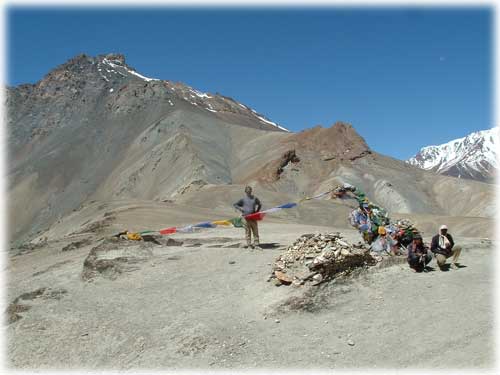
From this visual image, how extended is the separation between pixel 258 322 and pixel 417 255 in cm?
304

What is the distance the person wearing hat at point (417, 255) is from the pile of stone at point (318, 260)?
60cm

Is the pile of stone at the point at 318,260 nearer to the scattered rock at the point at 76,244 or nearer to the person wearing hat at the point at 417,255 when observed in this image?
the person wearing hat at the point at 417,255

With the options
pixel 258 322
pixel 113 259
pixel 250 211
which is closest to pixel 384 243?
pixel 258 322

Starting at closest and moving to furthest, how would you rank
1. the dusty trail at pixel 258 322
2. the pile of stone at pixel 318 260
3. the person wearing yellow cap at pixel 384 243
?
1. the dusty trail at pixel 258 322
2. the pile of stone at pixel 318 260
3. the person wearing yellow cap at pixel 384 243

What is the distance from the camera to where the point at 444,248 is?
30.9 ft

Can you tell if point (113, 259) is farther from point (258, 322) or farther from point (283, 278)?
point (258, 322)

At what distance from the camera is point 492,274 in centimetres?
896

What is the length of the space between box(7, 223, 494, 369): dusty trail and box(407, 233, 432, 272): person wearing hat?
189 mm

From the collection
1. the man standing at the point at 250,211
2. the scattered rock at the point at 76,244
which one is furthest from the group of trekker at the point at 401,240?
the scattered rock at the point at 76,244

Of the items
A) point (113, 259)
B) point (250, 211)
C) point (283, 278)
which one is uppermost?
point (250, 211)

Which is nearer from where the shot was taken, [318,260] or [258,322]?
[258,322]

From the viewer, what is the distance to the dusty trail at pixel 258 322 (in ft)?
22.1

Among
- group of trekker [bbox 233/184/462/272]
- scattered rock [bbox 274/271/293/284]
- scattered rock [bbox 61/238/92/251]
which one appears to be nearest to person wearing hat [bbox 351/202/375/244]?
group of trekker [bbox 233/184/462/272]

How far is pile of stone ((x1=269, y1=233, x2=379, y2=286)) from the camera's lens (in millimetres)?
8891
